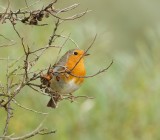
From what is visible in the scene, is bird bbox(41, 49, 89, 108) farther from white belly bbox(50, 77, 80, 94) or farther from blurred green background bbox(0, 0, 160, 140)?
blurred green background bbox(0, 0, 160, 140)

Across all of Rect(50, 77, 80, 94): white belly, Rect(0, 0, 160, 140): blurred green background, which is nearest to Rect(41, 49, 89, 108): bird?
Rect(50, 77, 80, 94): white belly

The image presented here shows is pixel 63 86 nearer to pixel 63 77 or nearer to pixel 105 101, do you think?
pixel 63 77

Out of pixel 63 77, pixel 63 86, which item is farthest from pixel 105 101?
pixel 63 86

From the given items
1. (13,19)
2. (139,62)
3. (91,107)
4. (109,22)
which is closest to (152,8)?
(109,22)

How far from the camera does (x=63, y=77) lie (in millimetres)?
6543

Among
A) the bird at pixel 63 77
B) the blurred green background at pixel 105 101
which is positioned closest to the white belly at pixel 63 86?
the bird at pixel 63 77

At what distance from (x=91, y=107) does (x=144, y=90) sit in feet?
2.93

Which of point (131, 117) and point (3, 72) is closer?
point (3, 72)

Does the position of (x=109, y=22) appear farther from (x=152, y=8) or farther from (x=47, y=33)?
(x=47, y=33)

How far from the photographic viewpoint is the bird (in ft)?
16.6

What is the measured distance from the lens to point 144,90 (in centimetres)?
1016

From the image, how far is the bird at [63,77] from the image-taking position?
5051 millimetres

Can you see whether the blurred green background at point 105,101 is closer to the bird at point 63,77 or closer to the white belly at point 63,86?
the bird at point 63,77

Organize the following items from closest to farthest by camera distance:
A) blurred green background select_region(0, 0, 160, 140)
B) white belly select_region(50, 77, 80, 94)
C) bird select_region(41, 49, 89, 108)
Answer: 1. bird select_region(41, 49, 89, 108)
2. white belly select_region(50, 77, 80, 94)
3. blurred green background select_region(0, 0, 160, 140)
